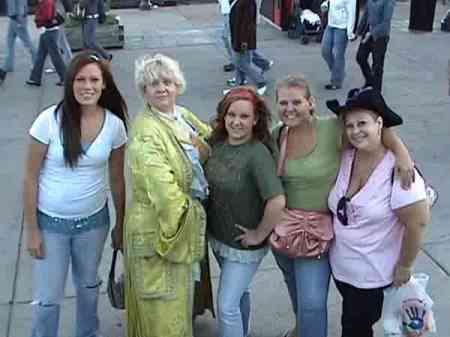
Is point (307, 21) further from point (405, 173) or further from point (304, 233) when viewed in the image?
point (405, 173)

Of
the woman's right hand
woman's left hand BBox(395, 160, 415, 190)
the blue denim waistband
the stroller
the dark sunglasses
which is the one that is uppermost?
woman's left hand BBox(395, 160, 415, 190)

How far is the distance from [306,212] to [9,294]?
2.23m

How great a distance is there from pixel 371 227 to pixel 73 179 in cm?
137

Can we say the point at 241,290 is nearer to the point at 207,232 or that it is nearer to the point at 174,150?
the point at 207,232

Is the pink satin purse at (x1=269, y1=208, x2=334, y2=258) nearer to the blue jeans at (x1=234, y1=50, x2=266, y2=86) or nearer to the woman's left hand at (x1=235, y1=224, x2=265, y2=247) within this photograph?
the woman's left hand at (x1=235, y1=224, x2=265, y2=247)

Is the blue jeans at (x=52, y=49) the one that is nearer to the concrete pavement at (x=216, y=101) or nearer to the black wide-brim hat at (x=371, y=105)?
the concrete pavement at (x=216, y=101)

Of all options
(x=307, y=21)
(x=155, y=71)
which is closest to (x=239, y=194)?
(x=155, y=71)

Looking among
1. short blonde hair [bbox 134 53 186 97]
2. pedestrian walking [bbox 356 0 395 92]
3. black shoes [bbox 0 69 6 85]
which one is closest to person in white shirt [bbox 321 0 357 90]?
pedestrian walking [bbox 356 0 395 92]

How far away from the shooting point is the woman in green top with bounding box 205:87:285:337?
11.6ft

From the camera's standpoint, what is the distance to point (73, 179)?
12.0 ft

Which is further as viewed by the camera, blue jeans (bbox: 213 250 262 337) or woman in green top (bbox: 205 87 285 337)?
blue jeans (bbox: 213 250 262 337)

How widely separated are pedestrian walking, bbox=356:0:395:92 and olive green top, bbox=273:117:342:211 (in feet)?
18.1

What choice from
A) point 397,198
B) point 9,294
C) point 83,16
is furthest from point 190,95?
point 397,198

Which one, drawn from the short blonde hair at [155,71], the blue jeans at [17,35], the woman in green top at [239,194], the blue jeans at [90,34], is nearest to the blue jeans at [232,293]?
the woman in green top at [239,194]
